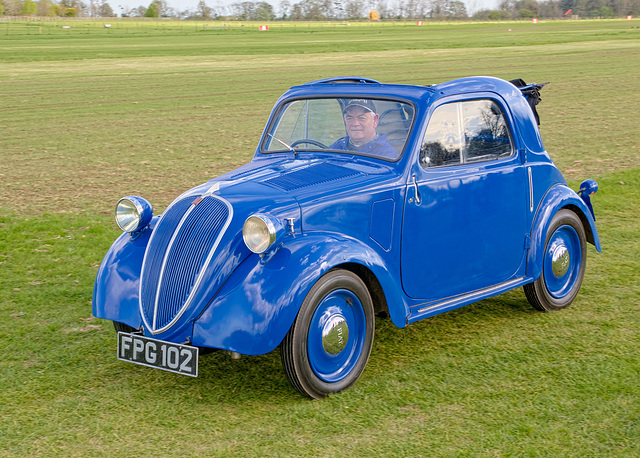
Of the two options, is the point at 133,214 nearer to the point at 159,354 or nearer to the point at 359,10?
the point at 159,354

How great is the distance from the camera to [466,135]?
5152 millimetres

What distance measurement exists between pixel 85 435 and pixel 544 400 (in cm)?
258

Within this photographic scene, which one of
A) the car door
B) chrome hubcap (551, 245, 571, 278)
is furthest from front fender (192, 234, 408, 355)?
chrome hubcap (551, 245, 571, 278)

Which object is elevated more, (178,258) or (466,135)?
(466,135)

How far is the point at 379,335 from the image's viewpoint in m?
5.27

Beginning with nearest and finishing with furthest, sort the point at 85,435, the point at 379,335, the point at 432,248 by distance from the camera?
the point at 85,435 → the point at 432,248 → the point at 379,335

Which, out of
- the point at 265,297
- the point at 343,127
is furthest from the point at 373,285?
the point at 343,127

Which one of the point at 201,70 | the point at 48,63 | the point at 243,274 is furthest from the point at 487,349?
the point at 48,63

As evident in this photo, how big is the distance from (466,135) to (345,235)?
1378 millimetres

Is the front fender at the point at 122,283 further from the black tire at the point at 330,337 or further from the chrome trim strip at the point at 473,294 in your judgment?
the chrome trim strip at the point at 473,294

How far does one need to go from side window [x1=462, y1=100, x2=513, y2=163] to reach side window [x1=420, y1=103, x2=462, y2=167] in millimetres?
95

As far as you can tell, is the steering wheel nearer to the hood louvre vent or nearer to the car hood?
the hood louvre vent

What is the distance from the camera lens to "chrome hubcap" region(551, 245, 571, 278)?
5699mm

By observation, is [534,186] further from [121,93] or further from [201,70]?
[201,70]
